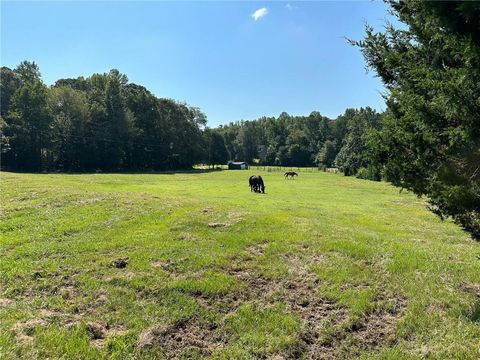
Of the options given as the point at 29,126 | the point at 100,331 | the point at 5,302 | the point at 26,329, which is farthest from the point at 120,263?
the point at 29,126

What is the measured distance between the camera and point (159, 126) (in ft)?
258

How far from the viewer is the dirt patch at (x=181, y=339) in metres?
5.08

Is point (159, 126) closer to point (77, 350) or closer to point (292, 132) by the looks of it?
point (292, 132)

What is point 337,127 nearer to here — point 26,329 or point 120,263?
point 120,263

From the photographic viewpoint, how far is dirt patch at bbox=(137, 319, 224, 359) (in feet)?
16.7

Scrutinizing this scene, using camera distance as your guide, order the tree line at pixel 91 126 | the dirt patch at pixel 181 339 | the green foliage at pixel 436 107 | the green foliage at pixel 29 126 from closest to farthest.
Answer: the green foliage at pixel 436 107 → the dirt patch at pixel 181 339 → the green foliage at pixel 29 126 → the tree line at pixel 91 126

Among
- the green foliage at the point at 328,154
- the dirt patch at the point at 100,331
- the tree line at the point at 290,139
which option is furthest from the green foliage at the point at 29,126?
the green foliage at the point at 328,154

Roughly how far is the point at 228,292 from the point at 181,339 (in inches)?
60.9

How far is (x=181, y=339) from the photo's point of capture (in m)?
5.32

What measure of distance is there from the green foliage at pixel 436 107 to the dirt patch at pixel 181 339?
410cm

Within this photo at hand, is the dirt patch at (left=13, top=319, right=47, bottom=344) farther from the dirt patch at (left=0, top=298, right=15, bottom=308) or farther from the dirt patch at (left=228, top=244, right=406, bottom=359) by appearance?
the dirt patch at (left=228, top=244, right=406, bottom=359)

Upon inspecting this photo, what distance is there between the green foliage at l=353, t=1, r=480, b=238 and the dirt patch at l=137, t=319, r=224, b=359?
13.5 feet

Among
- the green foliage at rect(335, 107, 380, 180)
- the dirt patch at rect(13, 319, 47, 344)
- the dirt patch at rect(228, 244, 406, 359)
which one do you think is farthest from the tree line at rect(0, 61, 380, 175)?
the dirt patch at rect(13, 319, 47, 344)

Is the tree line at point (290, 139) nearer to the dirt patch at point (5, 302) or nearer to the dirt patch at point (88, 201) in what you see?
the dirt patch at point (88, 201)
